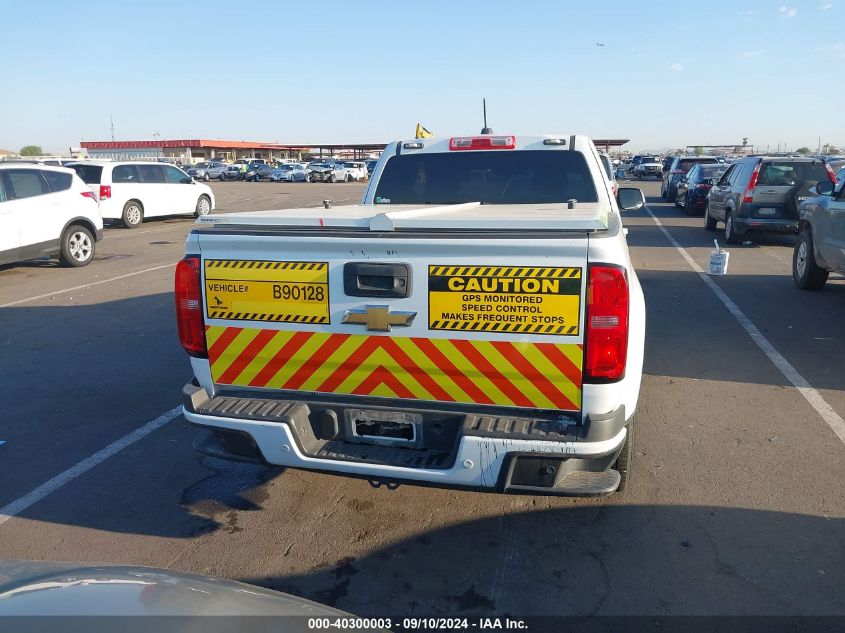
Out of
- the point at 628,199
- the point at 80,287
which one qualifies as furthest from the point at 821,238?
the point at 80,287

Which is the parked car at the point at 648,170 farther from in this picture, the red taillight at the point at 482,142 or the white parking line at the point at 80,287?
the red taillight at the point at 482,142

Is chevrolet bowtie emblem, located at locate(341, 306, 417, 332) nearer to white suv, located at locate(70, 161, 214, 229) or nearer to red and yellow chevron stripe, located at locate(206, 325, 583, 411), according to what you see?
red and yellow chevron stripe, located at locate(206, 325, 583, 411)

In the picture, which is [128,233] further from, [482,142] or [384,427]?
[384,427]

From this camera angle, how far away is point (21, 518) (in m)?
3.96

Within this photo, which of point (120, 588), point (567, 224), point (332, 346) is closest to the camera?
point (120, 588)

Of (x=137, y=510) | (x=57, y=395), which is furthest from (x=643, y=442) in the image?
(x=57, y=395)

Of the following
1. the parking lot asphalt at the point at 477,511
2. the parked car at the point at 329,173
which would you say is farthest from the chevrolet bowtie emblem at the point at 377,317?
the parked car at the point at 329,173

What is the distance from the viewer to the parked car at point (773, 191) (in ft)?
43.0

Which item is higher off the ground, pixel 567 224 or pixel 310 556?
pixel 567 224

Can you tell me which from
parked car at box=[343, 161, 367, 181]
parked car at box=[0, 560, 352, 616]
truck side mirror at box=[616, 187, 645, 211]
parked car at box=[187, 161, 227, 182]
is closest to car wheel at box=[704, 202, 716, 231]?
truck side mirror at box=[616, 187, 645, 211]

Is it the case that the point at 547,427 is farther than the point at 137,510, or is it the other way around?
the point at 137,510

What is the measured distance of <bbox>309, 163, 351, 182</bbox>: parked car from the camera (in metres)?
50.8

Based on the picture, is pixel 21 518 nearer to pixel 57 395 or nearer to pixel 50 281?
pixel 57 395

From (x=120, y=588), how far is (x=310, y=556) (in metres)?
1.62
